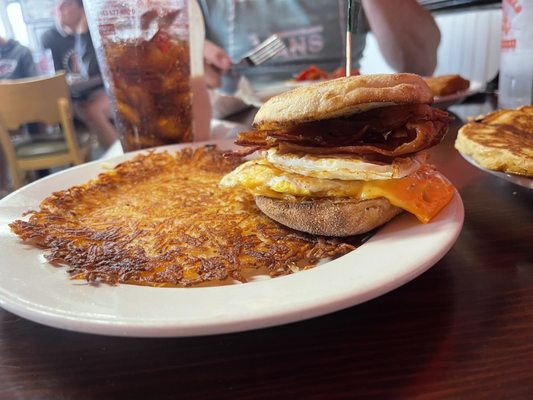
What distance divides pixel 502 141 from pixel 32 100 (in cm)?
424

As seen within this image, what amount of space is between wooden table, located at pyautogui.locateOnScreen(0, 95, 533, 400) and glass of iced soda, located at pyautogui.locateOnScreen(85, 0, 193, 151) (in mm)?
1068

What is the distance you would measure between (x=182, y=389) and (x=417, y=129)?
596 mm

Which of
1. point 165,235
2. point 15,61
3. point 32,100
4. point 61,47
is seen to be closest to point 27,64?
point 15,61

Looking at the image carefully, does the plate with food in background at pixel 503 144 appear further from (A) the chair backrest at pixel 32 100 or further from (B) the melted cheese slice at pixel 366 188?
(A) the chair backrest at pixel 32 100

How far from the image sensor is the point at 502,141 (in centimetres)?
106

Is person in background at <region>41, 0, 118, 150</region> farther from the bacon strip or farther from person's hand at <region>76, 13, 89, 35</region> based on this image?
the bacon strip

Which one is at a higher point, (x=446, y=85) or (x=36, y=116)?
(x=446, y=85)

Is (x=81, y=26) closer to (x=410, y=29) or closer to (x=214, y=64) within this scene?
(x=214, y=64)

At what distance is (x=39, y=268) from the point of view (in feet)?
2.32

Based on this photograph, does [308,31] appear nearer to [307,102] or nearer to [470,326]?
[307,102]

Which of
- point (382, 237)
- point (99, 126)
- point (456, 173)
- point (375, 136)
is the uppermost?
point (375, 136)

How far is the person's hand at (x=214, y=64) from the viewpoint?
2738mm

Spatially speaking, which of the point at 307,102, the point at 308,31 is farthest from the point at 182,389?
the point at 308,31

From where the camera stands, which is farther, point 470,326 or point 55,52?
point 55,52
